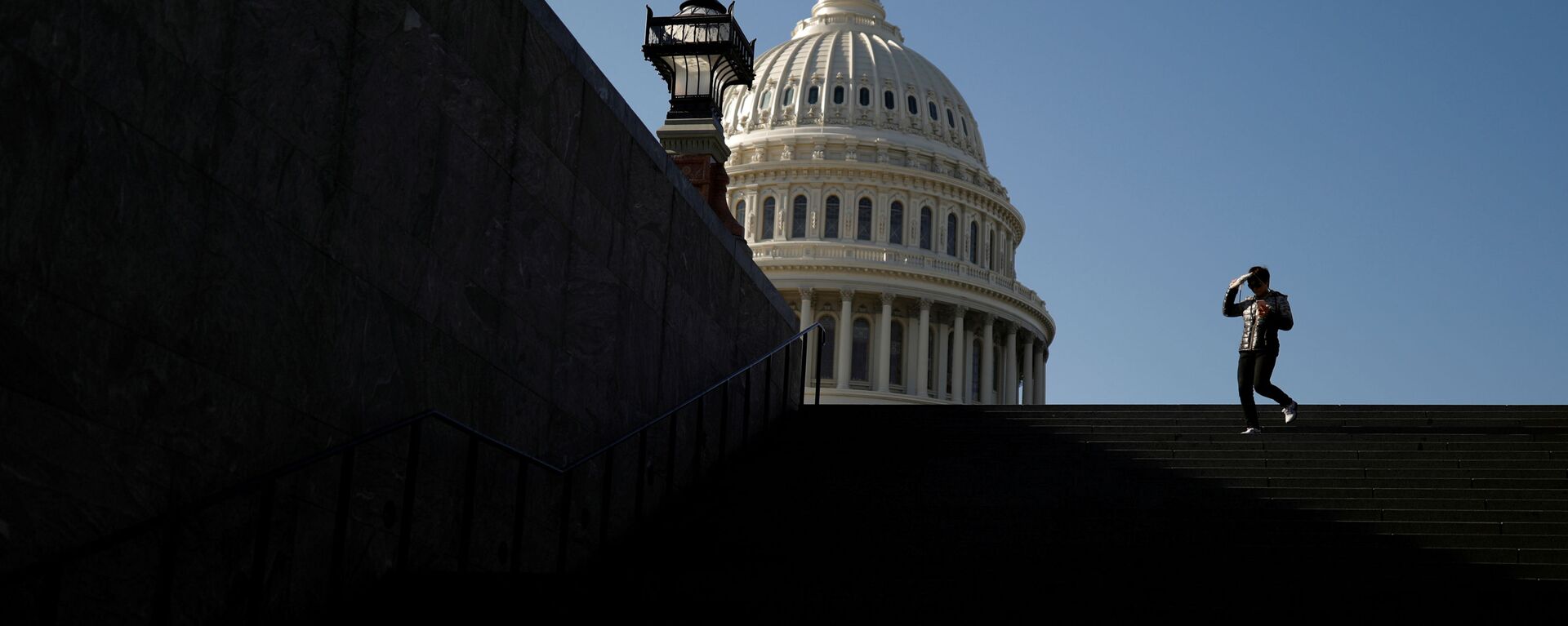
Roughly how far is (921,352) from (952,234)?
9.96 metres

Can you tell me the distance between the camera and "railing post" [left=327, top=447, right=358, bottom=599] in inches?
306

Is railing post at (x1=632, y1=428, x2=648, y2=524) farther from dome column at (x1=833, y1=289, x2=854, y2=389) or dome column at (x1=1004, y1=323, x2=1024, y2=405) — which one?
dome column at (x1=1004, y1=323, x2=1024, y2=405)

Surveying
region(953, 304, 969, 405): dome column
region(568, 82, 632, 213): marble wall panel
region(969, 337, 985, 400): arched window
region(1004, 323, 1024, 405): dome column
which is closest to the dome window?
region(953, 304, 969, 405): dome column

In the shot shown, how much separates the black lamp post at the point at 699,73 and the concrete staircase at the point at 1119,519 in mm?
3427

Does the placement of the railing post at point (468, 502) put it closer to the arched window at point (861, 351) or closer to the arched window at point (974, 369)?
the arched window at point (861, 351)

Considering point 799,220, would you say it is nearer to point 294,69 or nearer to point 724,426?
point 724,426

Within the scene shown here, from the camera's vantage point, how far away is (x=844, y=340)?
85062 millimetres

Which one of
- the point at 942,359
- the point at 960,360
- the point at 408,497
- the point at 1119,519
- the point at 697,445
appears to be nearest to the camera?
the point at 408,497

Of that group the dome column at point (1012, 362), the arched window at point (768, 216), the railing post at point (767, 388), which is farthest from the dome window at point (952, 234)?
the railing post at point (767, 388)

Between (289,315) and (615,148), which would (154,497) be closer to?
(289,315)

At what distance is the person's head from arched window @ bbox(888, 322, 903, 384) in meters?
69.6

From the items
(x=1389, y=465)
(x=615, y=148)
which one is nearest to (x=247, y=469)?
(x=615, y=148)

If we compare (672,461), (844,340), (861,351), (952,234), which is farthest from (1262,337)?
(952,234)

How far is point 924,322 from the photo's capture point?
282 feet
